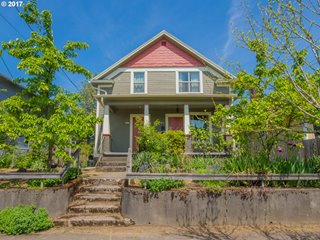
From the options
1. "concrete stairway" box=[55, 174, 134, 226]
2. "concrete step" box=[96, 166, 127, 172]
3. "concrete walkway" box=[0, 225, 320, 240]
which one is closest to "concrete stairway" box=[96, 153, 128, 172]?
"concrete step" box=[96, 166, 127, 172]

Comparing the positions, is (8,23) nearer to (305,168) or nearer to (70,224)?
(70,224)

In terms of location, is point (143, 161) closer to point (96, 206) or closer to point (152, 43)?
point (96, 206)

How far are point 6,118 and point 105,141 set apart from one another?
693 cm

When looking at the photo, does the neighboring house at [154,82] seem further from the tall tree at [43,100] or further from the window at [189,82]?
the tall tree at [43,100]

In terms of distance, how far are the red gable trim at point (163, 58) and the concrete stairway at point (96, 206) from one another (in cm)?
989

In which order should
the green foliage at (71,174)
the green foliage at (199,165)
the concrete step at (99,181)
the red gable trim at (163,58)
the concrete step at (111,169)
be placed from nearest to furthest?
the green foliage at (71,174)
the concrete step at (99,181)
the green foliage at (199,165)
the concrete step at (111,169)
the red gable trim at (163,58)

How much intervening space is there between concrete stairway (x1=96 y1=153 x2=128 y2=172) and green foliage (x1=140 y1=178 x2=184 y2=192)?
5219 mm

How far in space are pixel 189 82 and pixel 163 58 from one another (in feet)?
7.85

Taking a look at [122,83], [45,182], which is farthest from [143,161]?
[122,83]

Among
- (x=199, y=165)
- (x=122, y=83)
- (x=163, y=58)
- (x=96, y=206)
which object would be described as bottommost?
(x=96, y=206)

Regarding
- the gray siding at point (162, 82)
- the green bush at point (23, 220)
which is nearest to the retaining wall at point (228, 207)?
the green bush at point (23, 220)

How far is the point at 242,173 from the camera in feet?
21.7

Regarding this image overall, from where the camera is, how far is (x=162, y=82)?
15766 mm

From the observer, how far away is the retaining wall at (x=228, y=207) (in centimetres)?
604
